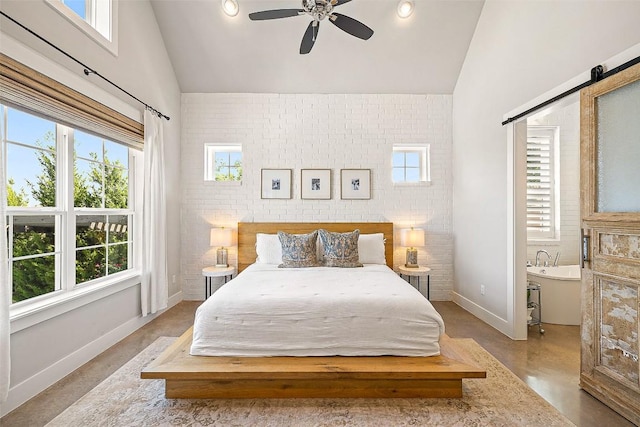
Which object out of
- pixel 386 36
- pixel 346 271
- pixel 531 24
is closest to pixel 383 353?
pixel 346 271

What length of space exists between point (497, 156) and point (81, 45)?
164 inches

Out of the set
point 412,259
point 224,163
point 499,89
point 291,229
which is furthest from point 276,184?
point 499,89

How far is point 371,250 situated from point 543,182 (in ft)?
9.06

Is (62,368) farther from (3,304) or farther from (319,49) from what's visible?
(319,49)

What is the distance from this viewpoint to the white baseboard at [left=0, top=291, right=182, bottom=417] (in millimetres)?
2168

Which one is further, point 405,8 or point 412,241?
point 412,241

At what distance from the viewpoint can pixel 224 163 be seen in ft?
16.3

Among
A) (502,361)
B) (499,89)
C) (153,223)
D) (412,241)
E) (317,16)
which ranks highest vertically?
(317,16)

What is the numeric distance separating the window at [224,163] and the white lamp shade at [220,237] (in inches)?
34.0

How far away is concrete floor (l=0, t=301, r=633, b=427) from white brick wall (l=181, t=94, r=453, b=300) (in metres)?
1.16

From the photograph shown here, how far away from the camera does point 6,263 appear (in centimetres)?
199

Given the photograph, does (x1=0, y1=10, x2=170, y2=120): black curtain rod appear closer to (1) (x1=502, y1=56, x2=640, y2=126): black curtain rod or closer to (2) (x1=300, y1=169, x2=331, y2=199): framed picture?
(2) (x1=300, y1=169, x2=331, y2=199): framed picture

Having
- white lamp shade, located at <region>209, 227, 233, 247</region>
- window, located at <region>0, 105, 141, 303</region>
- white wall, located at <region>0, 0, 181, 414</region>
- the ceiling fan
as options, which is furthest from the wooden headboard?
the ceiling fan

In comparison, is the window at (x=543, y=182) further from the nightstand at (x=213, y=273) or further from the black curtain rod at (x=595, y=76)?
the nightstand at (x=213, y=273)
